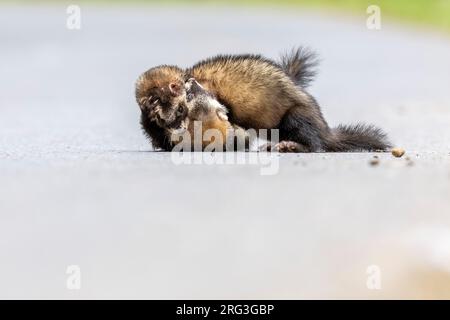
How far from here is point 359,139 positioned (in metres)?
11.5

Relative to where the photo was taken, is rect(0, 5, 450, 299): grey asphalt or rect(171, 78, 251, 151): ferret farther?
rect(171, 78, 251, 151): ferret

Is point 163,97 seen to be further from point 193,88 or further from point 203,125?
point 203,125

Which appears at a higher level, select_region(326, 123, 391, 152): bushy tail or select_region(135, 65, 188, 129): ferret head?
select_region(135, 65, 188, 129): ferret head

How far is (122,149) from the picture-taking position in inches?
472

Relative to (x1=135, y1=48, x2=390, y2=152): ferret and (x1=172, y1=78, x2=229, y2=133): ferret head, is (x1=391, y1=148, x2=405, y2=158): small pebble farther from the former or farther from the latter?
(x1=172, y1=78, x2=229, y2=133): ferret head

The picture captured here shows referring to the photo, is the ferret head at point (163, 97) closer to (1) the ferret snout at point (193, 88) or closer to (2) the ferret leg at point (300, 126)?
(1) the ferret snout at point (193, 88)

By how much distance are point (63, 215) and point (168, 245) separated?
1.36 meters

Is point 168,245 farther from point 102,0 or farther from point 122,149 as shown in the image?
point 102,0

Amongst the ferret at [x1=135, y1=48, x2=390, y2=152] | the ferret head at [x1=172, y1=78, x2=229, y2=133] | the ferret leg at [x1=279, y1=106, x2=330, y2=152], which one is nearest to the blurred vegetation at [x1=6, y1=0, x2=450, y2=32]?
the ferret at [x1=135, y1=48, x2=390, y2=152]

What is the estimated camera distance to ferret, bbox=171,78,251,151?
10.3 metres

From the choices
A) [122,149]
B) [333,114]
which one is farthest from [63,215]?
[333,114]

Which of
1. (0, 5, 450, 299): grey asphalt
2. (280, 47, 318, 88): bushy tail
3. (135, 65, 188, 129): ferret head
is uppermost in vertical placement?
(280, 47, 318, 88): bushy tail

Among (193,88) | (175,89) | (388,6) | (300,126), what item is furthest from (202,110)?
(388,6)

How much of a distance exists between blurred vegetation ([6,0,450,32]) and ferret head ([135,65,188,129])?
638 inches
